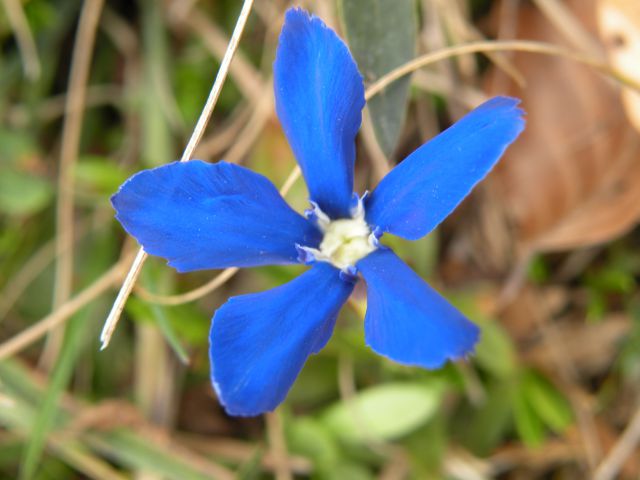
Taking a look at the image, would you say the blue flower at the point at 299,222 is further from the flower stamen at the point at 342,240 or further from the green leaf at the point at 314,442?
the green leaf at the point at 314,442

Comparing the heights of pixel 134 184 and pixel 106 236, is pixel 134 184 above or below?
below

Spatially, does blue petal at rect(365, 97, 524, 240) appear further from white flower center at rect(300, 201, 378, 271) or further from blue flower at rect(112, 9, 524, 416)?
white flower center at rect(300, 201, 378, 271)

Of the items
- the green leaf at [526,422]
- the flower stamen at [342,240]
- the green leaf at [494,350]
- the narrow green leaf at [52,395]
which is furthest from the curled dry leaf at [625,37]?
the narrow green leaf at [52,395]

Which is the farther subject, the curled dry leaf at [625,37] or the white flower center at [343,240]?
the curled dry leaf at [625,37]

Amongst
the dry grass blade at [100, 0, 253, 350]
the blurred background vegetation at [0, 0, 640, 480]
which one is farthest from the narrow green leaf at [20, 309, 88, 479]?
the dry grass blade at [100, 0, 253, 350]

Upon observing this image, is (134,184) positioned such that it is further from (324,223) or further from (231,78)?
(231,78)

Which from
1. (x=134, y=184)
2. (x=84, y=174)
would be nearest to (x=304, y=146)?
(x=134, y=184)

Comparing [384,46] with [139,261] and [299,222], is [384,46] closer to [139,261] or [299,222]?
[299,222]
